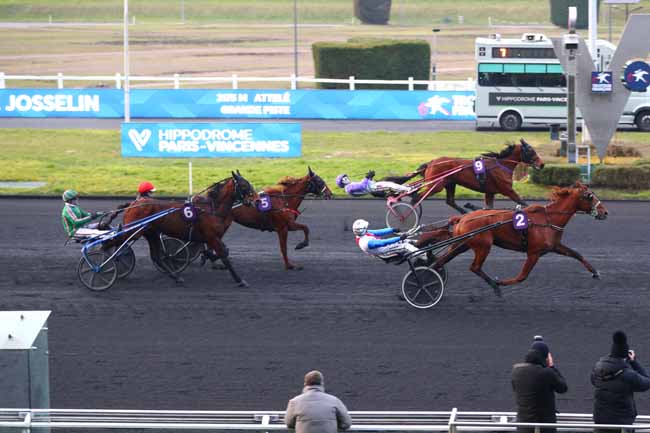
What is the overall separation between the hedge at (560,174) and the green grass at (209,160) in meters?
0.25

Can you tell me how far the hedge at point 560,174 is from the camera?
783 inches

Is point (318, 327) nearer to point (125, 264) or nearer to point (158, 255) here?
point (158, 255)

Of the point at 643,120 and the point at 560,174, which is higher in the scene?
the point at 643,120

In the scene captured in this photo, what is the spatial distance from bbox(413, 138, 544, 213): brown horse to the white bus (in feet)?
46.0

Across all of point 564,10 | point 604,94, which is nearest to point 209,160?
point 604,94

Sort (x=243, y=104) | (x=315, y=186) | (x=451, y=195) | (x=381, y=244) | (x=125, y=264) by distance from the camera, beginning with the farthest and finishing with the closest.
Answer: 1. (x=243, y=104)
2. (x=451, y=195)
3. (x=315, y=186)
4. (x=125, y=264)
5. (x=381, y=244)

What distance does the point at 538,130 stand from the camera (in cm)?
3052

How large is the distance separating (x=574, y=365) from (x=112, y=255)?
5.79 metres

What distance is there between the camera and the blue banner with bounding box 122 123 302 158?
2072 centimetres

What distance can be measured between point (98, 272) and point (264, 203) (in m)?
2.30

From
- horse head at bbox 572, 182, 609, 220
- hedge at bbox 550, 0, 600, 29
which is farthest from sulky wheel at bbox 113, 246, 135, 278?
hedge at bbox 550, 0, 600, 29

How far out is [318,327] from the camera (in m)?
11.9

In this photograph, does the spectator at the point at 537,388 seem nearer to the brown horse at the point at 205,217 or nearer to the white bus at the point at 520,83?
the brown horse at the point at 205,217

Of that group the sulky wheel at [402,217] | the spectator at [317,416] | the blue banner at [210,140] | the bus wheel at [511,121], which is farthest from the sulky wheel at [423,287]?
the bus wheel at [511,121]
